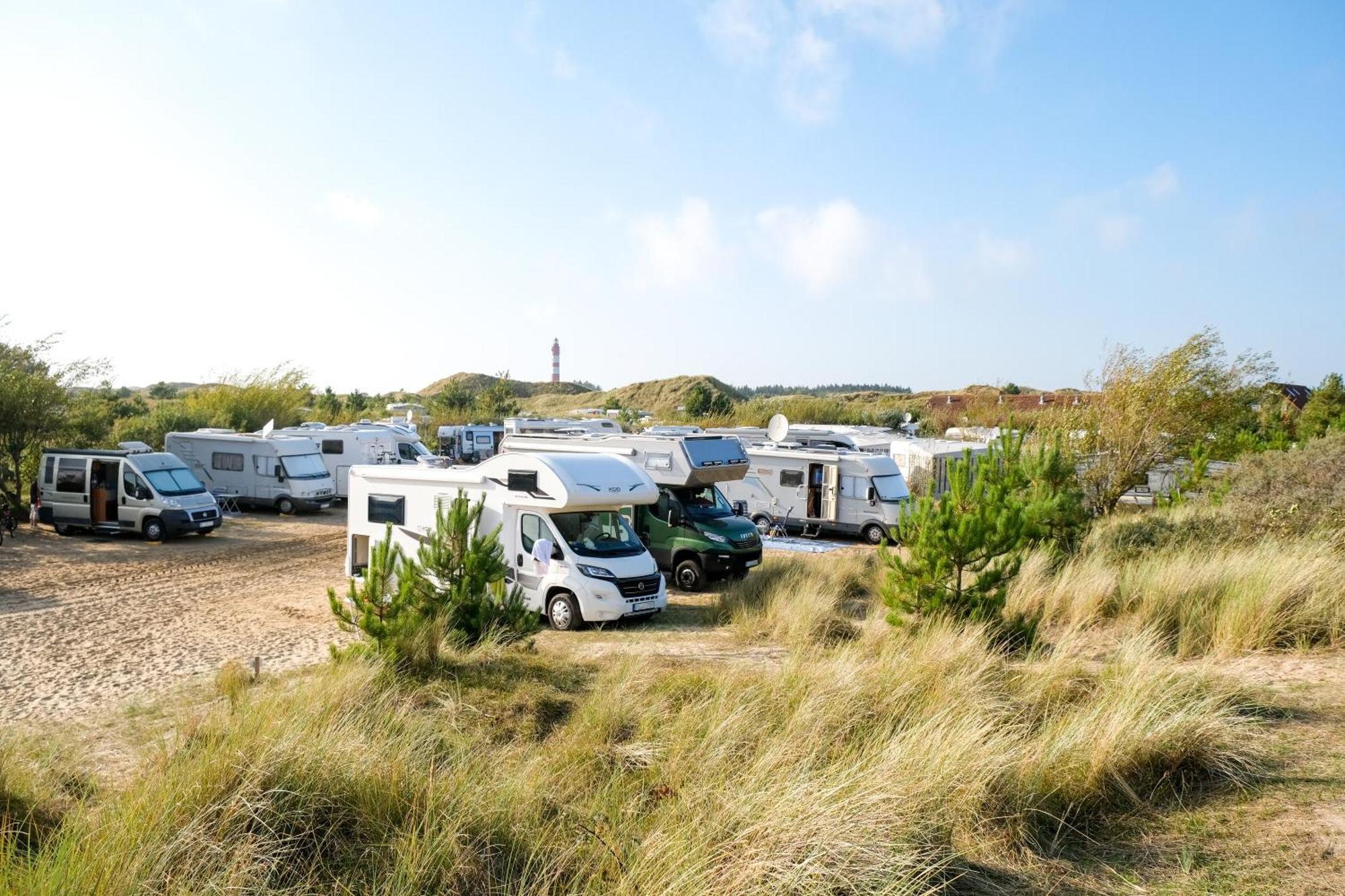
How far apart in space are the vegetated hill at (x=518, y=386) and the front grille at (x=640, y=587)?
285ft

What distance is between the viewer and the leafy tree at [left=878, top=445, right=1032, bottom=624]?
31.9 ft

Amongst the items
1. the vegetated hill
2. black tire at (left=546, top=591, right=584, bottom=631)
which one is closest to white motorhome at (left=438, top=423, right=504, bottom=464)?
black tire at (left=546, top=591, right=584, bottom=631)

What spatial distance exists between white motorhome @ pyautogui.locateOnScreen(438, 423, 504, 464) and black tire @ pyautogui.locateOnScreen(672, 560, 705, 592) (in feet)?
66.8

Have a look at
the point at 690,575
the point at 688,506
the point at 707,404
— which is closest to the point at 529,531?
the point at 690,575

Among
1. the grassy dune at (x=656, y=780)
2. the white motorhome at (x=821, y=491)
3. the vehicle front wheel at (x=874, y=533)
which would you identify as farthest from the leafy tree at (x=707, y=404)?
the grassy dune at (x=656, y=780)

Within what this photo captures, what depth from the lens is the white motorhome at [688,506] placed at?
15500 mm

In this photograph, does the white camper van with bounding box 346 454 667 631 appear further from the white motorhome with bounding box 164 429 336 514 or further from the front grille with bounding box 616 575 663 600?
the white motorhome with bounding box 164 429 336 514

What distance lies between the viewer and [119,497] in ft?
65.8

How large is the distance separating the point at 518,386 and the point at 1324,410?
8151 centimetres

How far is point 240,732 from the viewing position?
16.9ft

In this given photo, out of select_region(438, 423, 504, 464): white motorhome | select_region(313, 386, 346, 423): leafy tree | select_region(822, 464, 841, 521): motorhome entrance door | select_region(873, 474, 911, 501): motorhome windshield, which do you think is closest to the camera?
select_region(873, 474, 911, 501): motorhome windshield

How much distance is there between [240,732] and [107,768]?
7.46 ft

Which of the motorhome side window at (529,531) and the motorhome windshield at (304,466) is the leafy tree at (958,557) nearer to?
the motorhome side window at (529,531)

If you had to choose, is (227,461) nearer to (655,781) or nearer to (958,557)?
(958,557)
